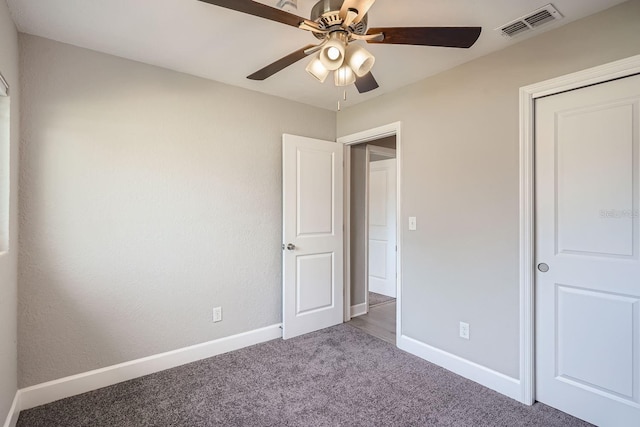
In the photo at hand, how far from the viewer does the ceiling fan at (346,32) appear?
137 centimetres

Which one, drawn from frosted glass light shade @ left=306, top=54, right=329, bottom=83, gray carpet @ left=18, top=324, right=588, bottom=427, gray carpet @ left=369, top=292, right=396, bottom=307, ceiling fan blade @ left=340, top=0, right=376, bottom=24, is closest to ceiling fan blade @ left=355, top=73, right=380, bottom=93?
frosted glass light shade @ left=306, top=54, right=329, bottom=83

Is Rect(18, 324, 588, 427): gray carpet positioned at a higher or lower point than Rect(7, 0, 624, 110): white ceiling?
lower

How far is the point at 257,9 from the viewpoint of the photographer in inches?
52.9

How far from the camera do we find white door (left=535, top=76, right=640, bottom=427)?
1779 millimetres

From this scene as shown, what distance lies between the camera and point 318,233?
3.36 meters

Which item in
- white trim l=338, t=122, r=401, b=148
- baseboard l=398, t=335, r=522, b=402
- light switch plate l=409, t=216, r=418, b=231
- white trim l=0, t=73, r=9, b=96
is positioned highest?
white trim l=338, t=122, r=401, b=148

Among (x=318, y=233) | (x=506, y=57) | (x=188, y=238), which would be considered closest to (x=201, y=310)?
(x=188, y=238)

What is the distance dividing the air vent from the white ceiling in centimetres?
4

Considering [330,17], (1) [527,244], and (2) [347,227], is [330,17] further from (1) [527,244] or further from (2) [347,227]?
(2) [347,227]

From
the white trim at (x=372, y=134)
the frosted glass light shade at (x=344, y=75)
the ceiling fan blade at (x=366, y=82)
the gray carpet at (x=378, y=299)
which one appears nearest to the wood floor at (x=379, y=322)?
the gray carpet at (x=378, y=299)

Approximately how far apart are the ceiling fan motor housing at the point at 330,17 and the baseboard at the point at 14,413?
2629mm

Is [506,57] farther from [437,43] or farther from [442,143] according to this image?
[437,43]

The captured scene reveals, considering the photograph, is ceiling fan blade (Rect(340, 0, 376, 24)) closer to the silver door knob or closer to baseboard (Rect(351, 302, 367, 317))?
the silver door knob

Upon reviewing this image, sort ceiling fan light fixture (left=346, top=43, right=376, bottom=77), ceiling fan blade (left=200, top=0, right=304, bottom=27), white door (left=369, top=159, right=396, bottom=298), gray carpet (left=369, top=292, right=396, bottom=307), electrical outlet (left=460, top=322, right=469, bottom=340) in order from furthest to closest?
white door (left=369, top=159, right=396, bottom=298)
gray carpet (left=369, top=292, right=396, bottom=307)
electrical outlet (left=460, top=322, right=469, bottom=340)
ceiling fan light fixture (left=346, top=43, right=376, bottom=77)
ceiling fan blade (left=200, top=0, right=304, bottom=27)
